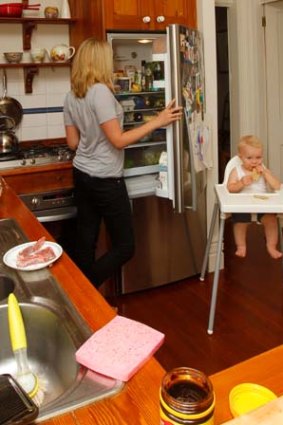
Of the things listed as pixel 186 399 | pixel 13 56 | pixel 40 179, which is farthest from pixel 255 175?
pixel 186 399

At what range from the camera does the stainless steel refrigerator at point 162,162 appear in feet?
7.79

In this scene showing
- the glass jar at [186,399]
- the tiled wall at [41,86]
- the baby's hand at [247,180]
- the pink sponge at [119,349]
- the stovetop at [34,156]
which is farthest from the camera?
the tiled wall at [41,86]

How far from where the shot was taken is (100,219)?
2.45 metres

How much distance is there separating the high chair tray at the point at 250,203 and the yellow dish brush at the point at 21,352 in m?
1.51

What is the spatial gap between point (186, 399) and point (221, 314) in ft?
6.76

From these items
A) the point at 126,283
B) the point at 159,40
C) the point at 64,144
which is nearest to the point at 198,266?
the point at 126,283

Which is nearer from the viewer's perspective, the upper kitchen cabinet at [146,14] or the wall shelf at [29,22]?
the upper kitchen cabinet at [146,14]

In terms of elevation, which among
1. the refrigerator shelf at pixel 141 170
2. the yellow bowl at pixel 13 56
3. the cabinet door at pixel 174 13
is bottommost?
the refrigerator shelf at pixel 141 170

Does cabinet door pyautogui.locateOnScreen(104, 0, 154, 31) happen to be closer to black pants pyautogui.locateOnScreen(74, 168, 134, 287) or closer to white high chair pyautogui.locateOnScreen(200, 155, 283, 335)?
black pants pyautogui.locateOnScreen(74, 168, 134, 287)

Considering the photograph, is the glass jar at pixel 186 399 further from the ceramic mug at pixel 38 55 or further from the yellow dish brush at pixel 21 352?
Answer: the ceramic mug at pixel 38 55

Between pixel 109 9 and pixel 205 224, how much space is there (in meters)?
1.49

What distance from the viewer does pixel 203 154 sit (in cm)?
274

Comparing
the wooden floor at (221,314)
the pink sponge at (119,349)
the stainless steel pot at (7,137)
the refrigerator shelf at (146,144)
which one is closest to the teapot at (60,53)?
the stainless steel pot at (7,137)

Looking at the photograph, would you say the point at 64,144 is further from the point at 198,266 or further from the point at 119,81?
the point at 198,266
